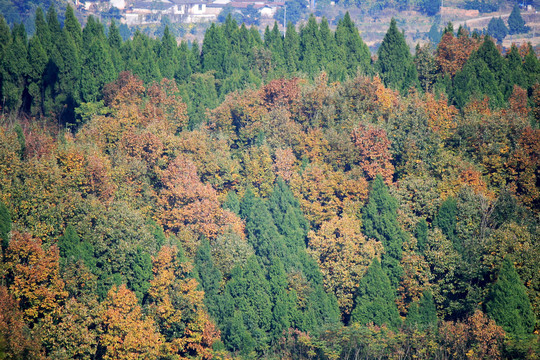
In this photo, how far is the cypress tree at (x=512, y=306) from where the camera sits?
42.2 metres

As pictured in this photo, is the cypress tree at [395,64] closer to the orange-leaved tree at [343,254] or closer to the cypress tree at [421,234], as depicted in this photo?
the cypress tree at [421,234]

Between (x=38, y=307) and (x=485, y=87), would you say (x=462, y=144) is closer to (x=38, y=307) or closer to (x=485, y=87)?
(x=485, y=87)

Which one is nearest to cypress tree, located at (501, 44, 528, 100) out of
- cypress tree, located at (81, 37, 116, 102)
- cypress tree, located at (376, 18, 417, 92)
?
cypress tree, located at (376, 18, 417, 92)

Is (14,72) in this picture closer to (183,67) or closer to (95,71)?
(95,71)

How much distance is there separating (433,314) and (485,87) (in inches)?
877

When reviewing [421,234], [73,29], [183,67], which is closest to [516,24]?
[183,67]

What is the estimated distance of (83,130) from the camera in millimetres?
55062

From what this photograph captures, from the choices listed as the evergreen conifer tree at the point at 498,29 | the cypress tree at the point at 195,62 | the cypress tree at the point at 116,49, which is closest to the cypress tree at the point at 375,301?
the cypress tree at the point at 116,49

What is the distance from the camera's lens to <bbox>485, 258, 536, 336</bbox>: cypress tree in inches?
1661

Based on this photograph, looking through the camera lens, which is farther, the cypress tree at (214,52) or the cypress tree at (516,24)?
the cypress tree at (516,24)

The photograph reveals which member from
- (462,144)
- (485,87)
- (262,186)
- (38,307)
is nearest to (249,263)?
(262,186)

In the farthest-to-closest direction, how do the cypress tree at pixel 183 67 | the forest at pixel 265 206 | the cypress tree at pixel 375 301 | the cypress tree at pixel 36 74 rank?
the cypress tree at pixel 183 67 → the cypress tree at pixel 36 74 → the cypress tree at pixel 375 301 → the forest at pixel 265 206

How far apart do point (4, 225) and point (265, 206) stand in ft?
56.2

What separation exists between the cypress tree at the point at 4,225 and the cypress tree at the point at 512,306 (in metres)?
24.7
